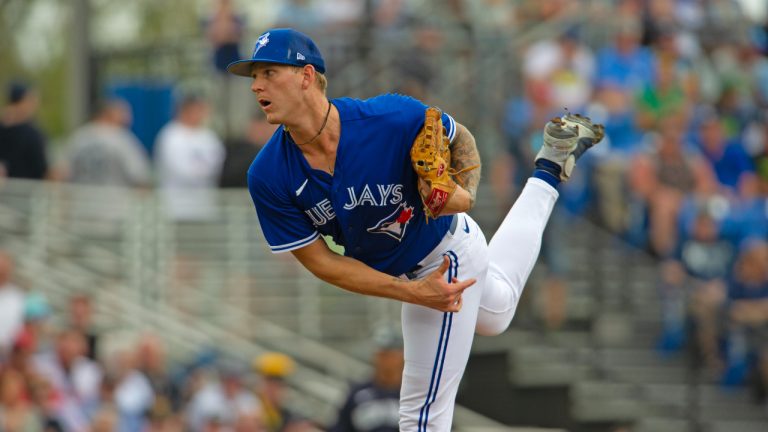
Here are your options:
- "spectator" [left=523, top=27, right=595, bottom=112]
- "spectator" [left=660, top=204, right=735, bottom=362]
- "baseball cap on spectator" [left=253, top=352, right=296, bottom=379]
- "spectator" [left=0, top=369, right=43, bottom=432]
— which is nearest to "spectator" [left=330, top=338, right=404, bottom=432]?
"baseball cap on spectator" [left=253, top=352, right=296, bottom=379]

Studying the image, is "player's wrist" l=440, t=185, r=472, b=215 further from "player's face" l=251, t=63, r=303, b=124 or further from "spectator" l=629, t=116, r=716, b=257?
"spectator" l=629, t=116, r=716, b=257

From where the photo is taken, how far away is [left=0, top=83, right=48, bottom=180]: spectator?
14934 mm

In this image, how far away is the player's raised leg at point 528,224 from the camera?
8.38m

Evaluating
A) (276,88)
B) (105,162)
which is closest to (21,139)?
(105,162)

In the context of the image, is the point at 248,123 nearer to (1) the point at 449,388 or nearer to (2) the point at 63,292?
(2) the point at 63,292

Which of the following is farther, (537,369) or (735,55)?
(735,55)

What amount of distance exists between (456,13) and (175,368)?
16.5 feet

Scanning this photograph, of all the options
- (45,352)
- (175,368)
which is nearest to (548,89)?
(175,368)

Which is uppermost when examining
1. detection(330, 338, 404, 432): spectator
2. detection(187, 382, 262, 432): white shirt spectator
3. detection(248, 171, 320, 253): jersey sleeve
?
detection(248, 171, 320, 253): jersey sleeve

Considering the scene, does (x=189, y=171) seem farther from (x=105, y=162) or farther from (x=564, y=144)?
(x=564, y=144)

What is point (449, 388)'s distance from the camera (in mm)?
8008

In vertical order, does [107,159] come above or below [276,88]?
below

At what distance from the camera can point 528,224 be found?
8430 mm

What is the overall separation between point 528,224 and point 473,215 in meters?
6.25
